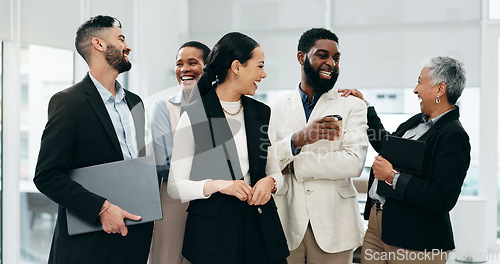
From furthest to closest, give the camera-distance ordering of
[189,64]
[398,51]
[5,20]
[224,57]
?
[398,51] < [5,20] < [189,64] < [224,57]

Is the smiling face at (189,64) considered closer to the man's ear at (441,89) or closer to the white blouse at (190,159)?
the white blouse at (190,159)

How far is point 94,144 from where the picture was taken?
1756 millimetres

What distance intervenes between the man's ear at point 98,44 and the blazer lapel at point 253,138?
622 mm

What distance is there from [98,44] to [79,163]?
0.49m

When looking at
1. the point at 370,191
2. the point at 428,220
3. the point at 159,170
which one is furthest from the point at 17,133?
the point at 428,220

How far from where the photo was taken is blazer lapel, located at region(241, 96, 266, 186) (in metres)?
1.83

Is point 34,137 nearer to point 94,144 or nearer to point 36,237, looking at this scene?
point 36,237

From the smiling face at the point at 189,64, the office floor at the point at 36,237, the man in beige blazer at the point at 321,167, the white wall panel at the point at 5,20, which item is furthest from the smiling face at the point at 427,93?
the office floor at the point at 36,237

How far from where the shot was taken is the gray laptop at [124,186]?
1708 mm

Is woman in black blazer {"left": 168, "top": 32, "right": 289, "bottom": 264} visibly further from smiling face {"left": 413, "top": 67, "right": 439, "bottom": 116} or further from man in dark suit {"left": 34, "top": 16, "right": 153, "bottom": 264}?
smiling face {"left": 413, "top": 67, "right": 439, "bottom": 116}

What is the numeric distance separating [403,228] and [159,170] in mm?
1132

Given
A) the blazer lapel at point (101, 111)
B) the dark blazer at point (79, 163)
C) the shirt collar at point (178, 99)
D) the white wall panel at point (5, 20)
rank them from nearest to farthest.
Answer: the dark blazer at point (79, 163) → the blazer lapel at point (101, 111) → the shirt collar at point (178, 99) → the white wall panel at point (5, 20)

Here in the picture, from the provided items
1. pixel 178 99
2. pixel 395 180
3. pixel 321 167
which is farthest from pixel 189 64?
pixel 395 180

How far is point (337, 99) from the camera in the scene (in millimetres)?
2232
